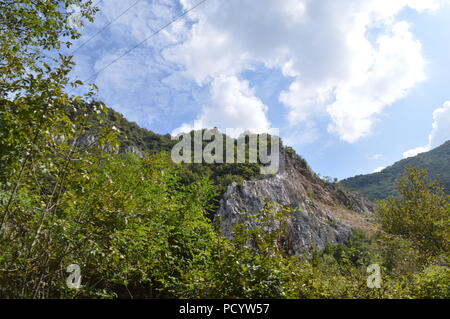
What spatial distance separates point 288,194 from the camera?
3797 cm

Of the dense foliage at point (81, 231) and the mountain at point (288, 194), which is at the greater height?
the mountain at point (288, 194)

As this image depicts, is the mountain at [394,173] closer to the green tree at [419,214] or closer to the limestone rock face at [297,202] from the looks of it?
the limestone rock face at [297,202]

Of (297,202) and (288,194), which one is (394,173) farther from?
(288,194)

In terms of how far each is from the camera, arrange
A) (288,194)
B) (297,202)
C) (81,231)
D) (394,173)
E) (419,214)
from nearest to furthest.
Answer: (81,231) → (419,214) → (297,202) → (288,194) → (394,173)

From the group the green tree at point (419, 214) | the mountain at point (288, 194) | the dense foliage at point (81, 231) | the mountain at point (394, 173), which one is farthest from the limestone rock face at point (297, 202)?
the mountain at point (394, 173)

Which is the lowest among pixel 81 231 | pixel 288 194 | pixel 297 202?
pixel 81 231

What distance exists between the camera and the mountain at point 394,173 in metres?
81.6

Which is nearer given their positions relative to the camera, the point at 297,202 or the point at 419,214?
the point at 419,214

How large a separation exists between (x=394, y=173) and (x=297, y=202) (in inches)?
3101

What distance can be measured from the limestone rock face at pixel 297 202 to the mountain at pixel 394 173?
34763mm

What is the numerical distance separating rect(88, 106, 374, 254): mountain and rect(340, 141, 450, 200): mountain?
33.1 m

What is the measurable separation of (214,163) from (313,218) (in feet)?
50.7

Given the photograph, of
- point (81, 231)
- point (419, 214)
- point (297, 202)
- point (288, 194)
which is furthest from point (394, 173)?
point (81, 231)

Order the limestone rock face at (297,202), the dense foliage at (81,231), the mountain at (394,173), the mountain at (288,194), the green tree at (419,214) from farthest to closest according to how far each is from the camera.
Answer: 1. the mountain at (394,173)
2. the mountain at (288,194)
3. the limestone rock face at (297,202)
4. the green tree at (419,214)
5. the dense foliage at (81,231)
